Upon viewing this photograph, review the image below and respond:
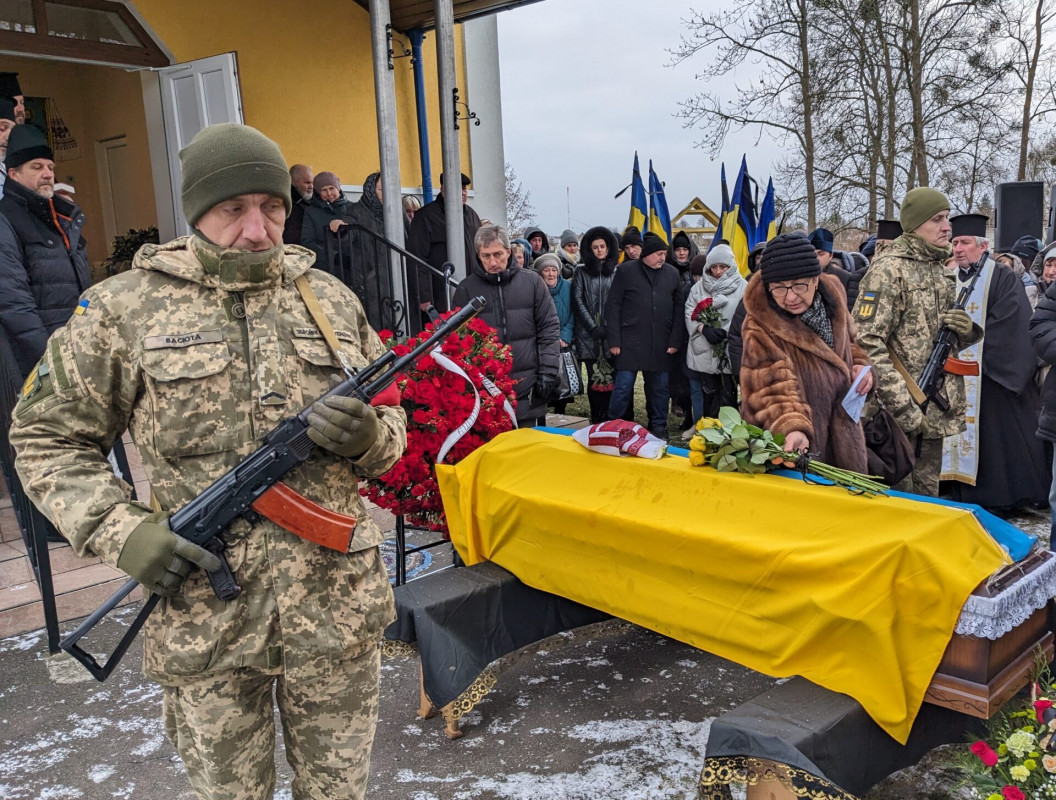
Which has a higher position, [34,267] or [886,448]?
[34,267]

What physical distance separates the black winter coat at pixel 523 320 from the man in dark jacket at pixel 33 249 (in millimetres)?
2355

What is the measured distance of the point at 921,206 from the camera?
15.2 feet

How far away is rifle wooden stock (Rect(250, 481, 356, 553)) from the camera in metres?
1.87

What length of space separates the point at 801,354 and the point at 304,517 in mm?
2365

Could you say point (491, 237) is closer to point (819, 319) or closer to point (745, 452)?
point (819, 319)

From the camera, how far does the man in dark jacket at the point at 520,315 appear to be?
5.55m

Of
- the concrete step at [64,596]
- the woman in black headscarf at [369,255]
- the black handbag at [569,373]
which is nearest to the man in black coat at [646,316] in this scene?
the black handbag at [569,373]

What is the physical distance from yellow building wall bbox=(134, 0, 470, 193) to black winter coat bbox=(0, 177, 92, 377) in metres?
4.39

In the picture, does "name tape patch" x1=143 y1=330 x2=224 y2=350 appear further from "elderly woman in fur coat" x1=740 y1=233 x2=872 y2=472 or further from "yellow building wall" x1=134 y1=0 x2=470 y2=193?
"yellow building wall" x1=134 y1=0 x2=470 y2=193

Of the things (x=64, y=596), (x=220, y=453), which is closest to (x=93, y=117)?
(x=64, y=596)

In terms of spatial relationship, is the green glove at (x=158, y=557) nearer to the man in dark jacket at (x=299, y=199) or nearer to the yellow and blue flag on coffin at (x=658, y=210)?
the man in dark jacket at (x=299, y=199)

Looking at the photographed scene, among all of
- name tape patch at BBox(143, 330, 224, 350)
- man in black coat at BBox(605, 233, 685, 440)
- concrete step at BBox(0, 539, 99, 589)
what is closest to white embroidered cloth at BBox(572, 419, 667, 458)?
name tape patch at BBox(143, 330, 224, 350)

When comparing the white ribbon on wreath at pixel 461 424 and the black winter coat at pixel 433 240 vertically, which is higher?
the black winter coat at pixel 433 240

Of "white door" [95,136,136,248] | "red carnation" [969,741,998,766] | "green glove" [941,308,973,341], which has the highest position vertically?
"white door" [95,136,136,248]
